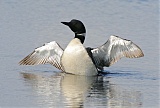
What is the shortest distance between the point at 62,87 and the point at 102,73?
7.65 ft

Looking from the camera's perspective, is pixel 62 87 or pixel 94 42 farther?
pixel 94 42

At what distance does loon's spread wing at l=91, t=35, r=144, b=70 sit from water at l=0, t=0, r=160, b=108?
21 centimetres

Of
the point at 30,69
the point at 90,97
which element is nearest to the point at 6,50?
the point at 30,69

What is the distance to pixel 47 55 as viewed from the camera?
589 inches

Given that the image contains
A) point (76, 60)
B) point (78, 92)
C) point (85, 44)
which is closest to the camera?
point (78, 92)

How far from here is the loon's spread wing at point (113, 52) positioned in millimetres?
14773

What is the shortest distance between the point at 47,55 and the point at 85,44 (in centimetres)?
187

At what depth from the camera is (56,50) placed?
14.9 meters

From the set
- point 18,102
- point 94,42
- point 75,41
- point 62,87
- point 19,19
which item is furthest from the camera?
point 19,19

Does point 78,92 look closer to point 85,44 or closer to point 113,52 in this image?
point 113,52

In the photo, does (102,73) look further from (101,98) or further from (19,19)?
(19,19)

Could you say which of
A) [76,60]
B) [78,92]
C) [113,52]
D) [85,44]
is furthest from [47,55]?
[78,92]

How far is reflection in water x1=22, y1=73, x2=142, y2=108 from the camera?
1098 centimetres

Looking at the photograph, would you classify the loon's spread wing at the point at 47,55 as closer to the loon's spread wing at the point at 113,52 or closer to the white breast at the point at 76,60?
the white breast at the point at 76,60
